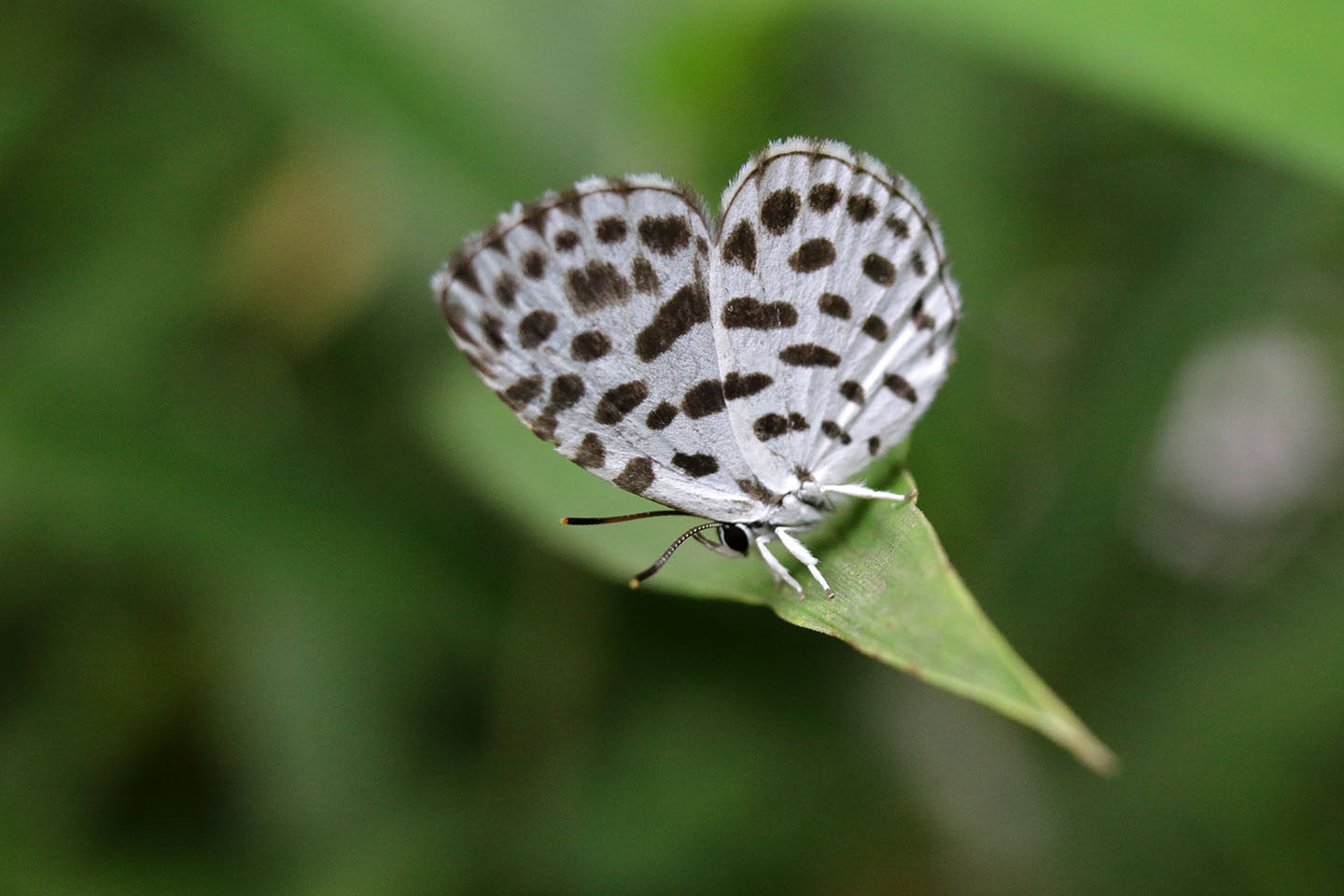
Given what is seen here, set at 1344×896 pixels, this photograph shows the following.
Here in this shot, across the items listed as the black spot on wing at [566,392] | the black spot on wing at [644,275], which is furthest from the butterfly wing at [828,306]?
the black spot on wing at [566,392]

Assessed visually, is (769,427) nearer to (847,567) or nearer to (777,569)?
(777,569)

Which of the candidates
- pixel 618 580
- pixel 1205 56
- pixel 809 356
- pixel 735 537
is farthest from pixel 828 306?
pixel 618 580

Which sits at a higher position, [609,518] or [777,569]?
[777,569]

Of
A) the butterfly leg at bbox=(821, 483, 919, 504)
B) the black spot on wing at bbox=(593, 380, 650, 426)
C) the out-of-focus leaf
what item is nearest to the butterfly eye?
the butterfly leg at bbox=(821, 483, 919, 504)

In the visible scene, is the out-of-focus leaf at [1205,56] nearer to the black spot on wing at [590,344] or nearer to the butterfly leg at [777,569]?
the black spot on wing at [590,344]

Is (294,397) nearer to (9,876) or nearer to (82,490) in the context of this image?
(82,490)

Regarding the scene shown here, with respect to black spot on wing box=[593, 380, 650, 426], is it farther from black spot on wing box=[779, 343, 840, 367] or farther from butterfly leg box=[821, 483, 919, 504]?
butterfly leg box=[821, 483, 919, 504]
